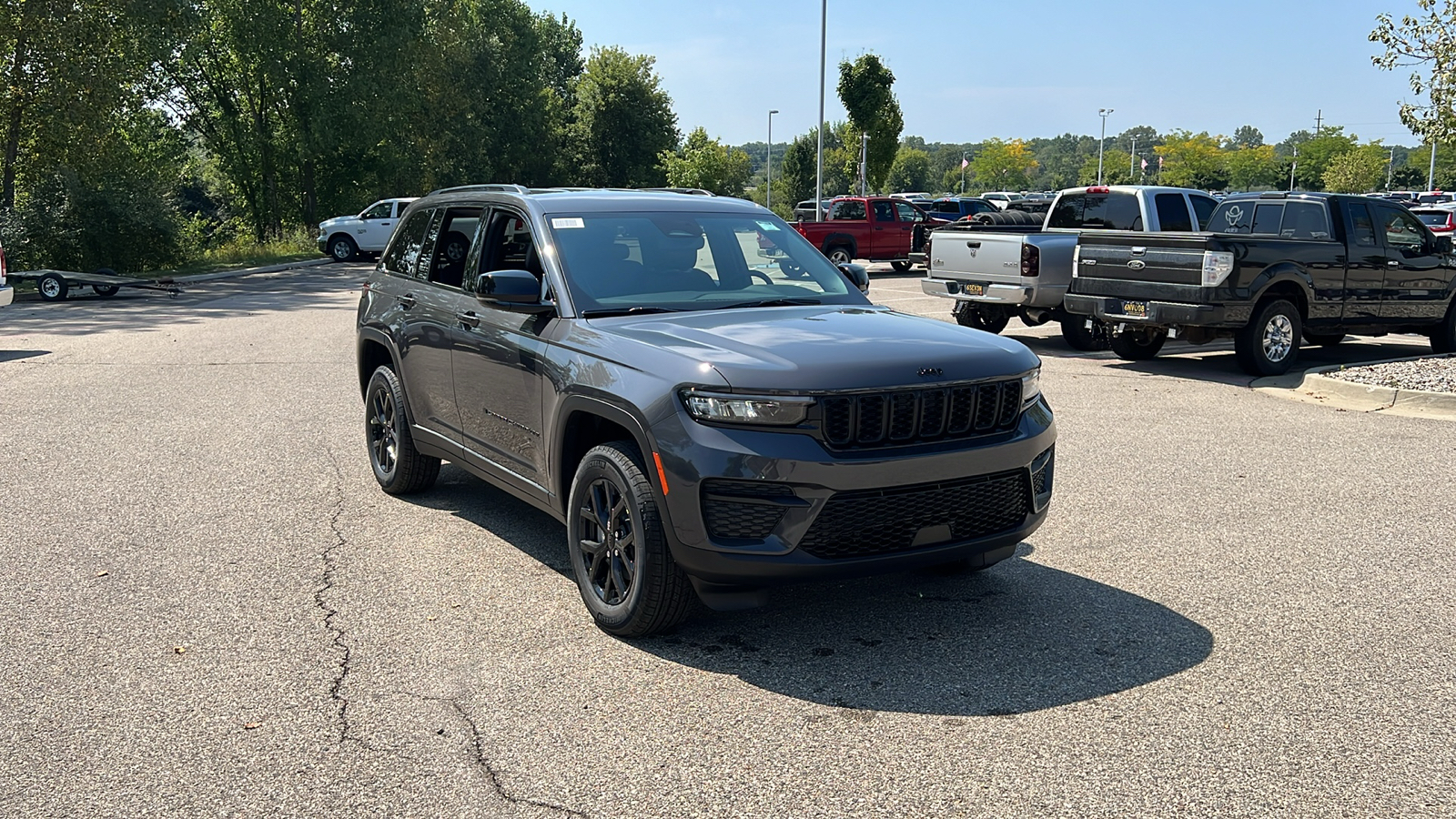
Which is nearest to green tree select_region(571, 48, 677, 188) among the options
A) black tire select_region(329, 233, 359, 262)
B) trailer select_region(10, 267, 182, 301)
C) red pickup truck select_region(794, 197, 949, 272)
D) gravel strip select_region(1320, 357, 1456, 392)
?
black tire select_region(329, 233, 359, 262)

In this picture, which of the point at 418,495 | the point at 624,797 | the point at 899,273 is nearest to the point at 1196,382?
the point at 418,495

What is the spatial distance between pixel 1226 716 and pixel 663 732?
1.89 meters

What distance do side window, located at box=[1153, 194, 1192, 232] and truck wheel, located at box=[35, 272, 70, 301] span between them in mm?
19530

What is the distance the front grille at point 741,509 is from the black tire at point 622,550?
0.25m

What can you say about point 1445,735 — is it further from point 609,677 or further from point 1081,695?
point 609,677

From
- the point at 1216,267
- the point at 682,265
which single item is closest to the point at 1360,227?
the point at 1216,267

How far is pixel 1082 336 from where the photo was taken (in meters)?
15.4

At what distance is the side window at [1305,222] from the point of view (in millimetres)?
13461

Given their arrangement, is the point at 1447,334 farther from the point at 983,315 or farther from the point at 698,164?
the point at 698,164

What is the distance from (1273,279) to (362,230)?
101 ft

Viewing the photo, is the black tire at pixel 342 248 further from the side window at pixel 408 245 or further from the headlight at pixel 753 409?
the headlight at pixel 753 409

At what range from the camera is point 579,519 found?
5.09 m

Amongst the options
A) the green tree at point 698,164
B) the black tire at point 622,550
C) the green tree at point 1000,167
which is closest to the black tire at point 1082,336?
the black tire at point 622,550

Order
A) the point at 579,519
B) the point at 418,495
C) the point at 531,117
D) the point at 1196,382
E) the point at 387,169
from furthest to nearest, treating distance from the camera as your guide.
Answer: the point at 531,117 → the point at 387,169 → the point at 1196,382 → the point at 418,495 → the point at 579,519
